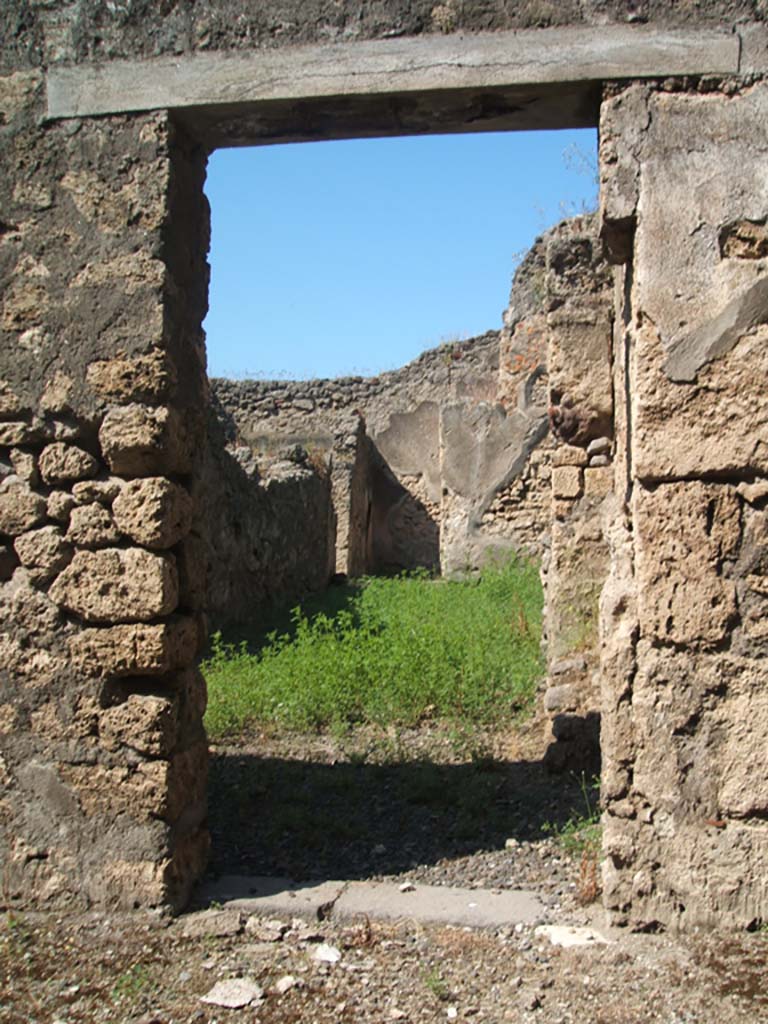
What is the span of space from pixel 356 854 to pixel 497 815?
0.72 m

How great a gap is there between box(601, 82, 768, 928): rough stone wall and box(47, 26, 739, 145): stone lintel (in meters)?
0.14

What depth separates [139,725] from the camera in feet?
11.7

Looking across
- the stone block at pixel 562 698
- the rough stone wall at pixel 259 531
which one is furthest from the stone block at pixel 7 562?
the rough stone wall at pixel 259 531

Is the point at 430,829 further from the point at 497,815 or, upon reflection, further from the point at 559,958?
the point at 559,958

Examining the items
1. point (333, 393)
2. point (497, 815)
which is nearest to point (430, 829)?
point (497, 815)

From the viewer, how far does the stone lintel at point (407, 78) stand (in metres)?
3.38

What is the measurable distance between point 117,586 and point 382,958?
1495 mm

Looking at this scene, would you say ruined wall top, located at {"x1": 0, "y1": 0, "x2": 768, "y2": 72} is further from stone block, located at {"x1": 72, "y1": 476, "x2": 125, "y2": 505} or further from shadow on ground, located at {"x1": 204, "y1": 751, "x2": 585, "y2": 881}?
shadow on ground, located at {"x1": 204, "y1": 751, "x2": 585, "y2": 881}

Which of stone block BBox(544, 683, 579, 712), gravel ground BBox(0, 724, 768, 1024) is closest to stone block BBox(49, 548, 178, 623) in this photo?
gravel ground BBox(0, 724, 768, 1024)

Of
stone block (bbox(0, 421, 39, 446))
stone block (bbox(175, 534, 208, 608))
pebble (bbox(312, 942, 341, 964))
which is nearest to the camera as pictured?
pebble (bbox(312, 942, 341, 964))

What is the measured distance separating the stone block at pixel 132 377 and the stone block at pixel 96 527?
39 cm

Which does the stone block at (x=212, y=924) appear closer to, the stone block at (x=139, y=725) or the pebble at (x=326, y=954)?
the pebble at (x=326, y=954)

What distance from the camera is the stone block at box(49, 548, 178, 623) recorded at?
11.6 ft

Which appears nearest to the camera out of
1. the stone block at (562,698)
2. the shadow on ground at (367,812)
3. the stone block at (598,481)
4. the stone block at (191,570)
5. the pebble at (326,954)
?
the pebble at (326,954)
